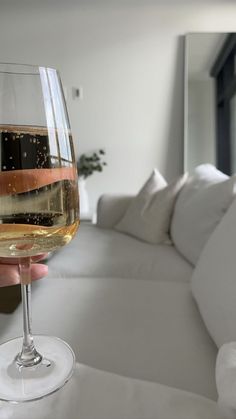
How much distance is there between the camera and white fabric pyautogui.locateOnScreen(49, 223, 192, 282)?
1.45 meters

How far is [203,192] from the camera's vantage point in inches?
63.6

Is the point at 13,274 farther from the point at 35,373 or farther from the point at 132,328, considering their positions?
the point at 132,328

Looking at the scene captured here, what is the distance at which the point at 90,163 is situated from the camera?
353 cm

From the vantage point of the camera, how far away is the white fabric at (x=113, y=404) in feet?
1.62

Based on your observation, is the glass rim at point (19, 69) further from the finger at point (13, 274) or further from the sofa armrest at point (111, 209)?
the sofa armrest at point (111, 209)

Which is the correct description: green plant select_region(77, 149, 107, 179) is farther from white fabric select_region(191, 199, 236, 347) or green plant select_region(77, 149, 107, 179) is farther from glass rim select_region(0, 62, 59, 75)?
glass rim select_region(0, 62, 59, 75)

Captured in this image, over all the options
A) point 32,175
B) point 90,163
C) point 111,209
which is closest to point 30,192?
point 32,175

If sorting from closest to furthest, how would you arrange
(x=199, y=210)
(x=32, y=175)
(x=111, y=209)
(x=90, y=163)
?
(x=32, y=175), (x=199, y=210), (x=111, y=209), (x=90, y=163)

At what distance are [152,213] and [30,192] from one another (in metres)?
1.63

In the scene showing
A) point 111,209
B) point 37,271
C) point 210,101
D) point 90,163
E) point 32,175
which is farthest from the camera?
point 90,163

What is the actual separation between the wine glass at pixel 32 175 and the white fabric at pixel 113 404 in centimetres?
2

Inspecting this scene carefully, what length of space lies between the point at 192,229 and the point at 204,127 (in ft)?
6.92

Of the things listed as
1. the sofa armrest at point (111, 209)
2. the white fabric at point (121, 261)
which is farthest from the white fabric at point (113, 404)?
the sofa armrest at point (111, 209)

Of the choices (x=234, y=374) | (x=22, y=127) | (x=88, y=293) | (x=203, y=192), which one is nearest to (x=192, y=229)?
(x=203, y=192)
